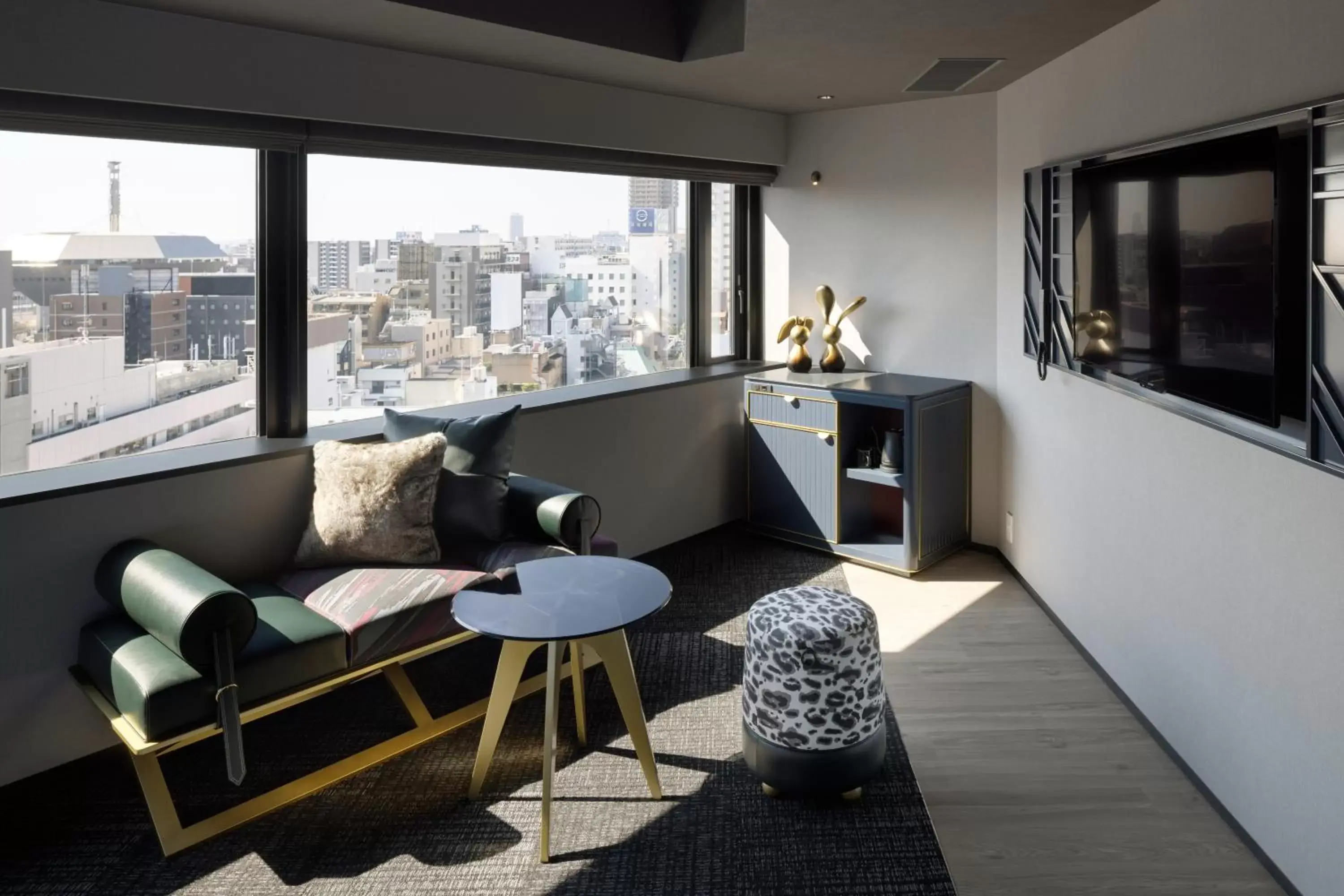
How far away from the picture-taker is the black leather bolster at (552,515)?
11.2ft

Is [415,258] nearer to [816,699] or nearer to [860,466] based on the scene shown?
[860,466]

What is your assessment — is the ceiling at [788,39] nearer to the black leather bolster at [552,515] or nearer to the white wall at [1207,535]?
the white wall at [1207,535]

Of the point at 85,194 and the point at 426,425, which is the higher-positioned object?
the point at 85,194

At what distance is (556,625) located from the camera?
2.48 meters

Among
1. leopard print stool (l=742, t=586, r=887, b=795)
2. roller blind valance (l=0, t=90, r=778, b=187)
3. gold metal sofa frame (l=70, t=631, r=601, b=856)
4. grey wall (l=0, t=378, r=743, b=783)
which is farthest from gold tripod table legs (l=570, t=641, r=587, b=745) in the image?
roller blind valance (l=0, t=90, r=778, b=187)

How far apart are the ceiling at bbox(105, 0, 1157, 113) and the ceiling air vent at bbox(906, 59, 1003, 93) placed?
54mm

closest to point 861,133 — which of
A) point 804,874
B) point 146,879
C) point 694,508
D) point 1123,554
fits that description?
point 694,508

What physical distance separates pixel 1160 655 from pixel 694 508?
8.49 feet

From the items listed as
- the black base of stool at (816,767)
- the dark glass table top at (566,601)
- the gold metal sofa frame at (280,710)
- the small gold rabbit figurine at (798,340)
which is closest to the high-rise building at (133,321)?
the gold metal sofa frame at (280,710)

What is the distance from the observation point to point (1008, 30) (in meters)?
3.35

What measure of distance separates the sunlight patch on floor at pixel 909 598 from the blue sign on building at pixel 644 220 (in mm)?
1996

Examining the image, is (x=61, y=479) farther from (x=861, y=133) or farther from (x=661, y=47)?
(x=861, y=133)

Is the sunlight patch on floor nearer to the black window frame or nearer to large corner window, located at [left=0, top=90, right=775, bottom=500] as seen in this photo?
large corner window, located at [left=0, top=90, right=775, bottom=500]

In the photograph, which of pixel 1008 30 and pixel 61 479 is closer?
pixel 61 479
